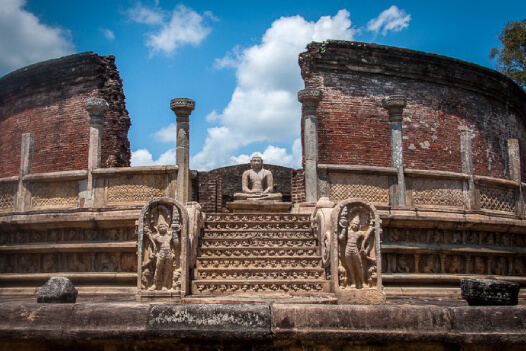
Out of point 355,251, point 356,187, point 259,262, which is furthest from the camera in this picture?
point 356,187

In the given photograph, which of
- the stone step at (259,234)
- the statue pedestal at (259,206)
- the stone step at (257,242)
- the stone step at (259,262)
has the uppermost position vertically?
the statue pedestal at (259,206)

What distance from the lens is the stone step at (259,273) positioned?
8.58 m

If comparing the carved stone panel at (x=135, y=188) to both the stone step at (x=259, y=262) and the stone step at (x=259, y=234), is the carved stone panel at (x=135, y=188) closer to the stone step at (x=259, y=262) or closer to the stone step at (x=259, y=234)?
A: the stone step at (x=259, y=234)

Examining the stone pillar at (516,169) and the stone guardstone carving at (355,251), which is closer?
the stone guardstone carving at (355,251)

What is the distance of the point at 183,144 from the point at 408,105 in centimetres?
901

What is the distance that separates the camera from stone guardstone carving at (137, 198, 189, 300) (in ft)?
25.6

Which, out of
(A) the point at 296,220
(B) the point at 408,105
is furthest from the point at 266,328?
(B) the point at 408,105

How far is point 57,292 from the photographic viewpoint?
5391 millimetres

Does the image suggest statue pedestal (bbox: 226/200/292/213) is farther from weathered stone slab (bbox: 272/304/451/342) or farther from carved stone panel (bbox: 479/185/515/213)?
weathered stone slab (bbox: 272/304/451/342)

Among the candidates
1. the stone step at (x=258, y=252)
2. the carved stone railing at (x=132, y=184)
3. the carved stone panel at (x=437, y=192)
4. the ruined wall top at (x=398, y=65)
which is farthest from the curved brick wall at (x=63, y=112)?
the carved stone panel at (x=437, y=192)

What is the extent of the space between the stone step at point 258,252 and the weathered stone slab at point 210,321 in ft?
15.0

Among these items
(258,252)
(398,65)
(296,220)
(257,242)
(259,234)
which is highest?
(398,65)

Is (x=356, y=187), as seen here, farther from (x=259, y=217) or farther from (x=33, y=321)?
(x=33, y=321)

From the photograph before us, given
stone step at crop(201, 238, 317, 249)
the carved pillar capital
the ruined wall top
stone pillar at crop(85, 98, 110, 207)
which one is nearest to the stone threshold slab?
stone step at crop(201, 238, 317, 249)
